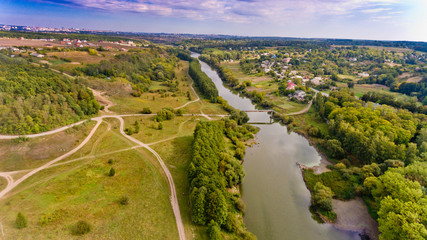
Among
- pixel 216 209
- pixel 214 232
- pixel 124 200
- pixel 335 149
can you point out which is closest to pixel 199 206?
pixel 216 209

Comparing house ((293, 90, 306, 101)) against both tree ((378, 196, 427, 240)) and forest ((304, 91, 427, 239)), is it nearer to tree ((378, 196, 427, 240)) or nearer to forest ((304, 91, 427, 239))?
forest ((304, 91, 427, 239))

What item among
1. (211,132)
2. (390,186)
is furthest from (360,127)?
(211,132)

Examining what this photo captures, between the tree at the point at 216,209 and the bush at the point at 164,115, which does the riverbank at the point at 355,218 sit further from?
the bush at the point at 164,115

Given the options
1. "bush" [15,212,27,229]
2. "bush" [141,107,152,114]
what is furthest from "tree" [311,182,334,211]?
"bush" [141,107,152,114]

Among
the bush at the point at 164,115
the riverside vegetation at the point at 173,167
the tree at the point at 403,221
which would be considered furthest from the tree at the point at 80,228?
the tree at the point at 403,221

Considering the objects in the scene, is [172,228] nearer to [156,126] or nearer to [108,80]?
[156,126]

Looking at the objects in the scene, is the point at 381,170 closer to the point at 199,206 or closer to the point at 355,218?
the point at 355,218
